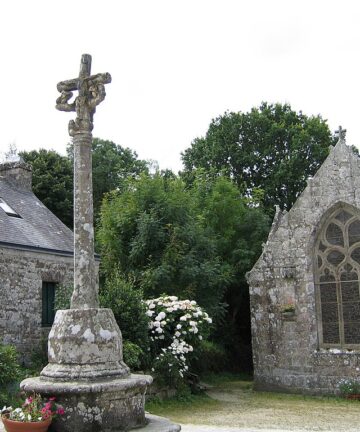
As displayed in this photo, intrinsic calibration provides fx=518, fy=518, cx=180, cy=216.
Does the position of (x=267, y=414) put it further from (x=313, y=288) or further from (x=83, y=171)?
(x=83, y=171)

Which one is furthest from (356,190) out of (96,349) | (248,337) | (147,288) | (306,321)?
(96,349)

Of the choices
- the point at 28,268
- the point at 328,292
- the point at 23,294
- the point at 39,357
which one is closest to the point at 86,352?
the point at 39,357

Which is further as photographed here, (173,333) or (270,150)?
(270,150)

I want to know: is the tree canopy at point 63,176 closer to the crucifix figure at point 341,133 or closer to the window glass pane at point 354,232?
the crucifix figure at point 341,133

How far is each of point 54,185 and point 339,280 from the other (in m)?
16.1

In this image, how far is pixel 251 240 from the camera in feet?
71.4

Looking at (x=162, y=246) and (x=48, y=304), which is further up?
(x=162, y=246)

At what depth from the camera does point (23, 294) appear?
13.9m

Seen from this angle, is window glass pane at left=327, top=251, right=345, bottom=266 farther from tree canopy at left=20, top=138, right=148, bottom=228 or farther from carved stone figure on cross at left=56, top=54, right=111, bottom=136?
tree canopy at left=20, top=138, right=148, bottom=228

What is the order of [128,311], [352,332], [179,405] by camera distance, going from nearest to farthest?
[179,405] < [128,311] < [352,332]

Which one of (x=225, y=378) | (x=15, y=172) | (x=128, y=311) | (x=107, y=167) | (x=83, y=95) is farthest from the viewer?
(x=107, y=167)

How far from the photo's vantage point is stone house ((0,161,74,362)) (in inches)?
529

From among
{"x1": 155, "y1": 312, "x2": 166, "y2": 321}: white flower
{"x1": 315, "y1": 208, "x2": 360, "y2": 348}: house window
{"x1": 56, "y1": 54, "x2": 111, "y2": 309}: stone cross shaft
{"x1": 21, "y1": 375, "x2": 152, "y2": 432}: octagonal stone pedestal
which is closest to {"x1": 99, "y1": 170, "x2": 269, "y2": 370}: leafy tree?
{"x1": 155, "y1": 312, "x2": 166, "y2": 321}: white flower

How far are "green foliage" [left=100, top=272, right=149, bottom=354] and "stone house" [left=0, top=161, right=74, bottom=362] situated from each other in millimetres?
2401
